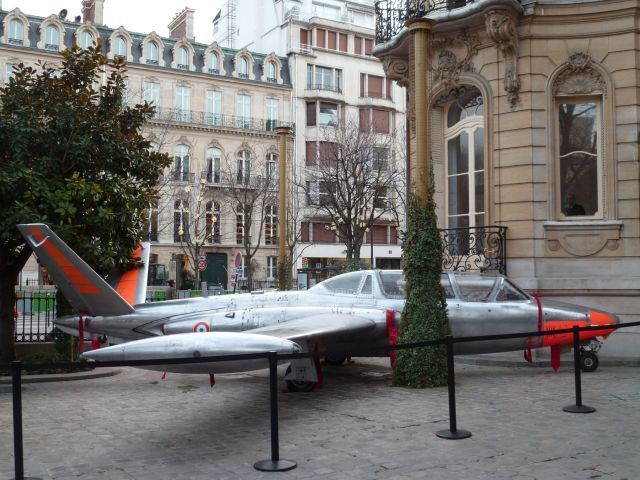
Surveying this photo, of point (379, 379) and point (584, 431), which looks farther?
point (379, 379)

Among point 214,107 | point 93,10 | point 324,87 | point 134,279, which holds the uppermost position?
point 93,10

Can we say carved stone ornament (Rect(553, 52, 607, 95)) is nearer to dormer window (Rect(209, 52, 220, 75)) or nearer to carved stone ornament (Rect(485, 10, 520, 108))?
carved stone ornament (Rect(485, 10, 520, 108))

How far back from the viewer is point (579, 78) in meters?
15.0

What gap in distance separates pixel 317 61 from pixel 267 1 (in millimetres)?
7910

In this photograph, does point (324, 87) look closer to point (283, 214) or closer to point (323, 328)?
point (283, 214)

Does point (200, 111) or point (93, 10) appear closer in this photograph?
point (200, 111)

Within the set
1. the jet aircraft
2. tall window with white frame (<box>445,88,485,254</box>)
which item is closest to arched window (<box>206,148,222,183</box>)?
tall window with white frame (<box>445,88,485,254</box>)

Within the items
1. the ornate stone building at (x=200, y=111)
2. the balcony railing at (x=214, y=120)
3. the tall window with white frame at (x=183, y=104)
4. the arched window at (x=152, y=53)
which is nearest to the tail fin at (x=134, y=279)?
the ornate stone building at (x=200, y=111)

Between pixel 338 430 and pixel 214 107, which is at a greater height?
pixel 214 107

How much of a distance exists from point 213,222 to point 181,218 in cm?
368

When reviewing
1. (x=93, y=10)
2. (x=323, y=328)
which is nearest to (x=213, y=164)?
(x=93, y=10)

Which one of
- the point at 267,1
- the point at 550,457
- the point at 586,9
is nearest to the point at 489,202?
the point at 586,9

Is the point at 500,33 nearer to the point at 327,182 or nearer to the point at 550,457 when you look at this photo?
the point at 550,457

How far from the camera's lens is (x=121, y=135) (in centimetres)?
1316
